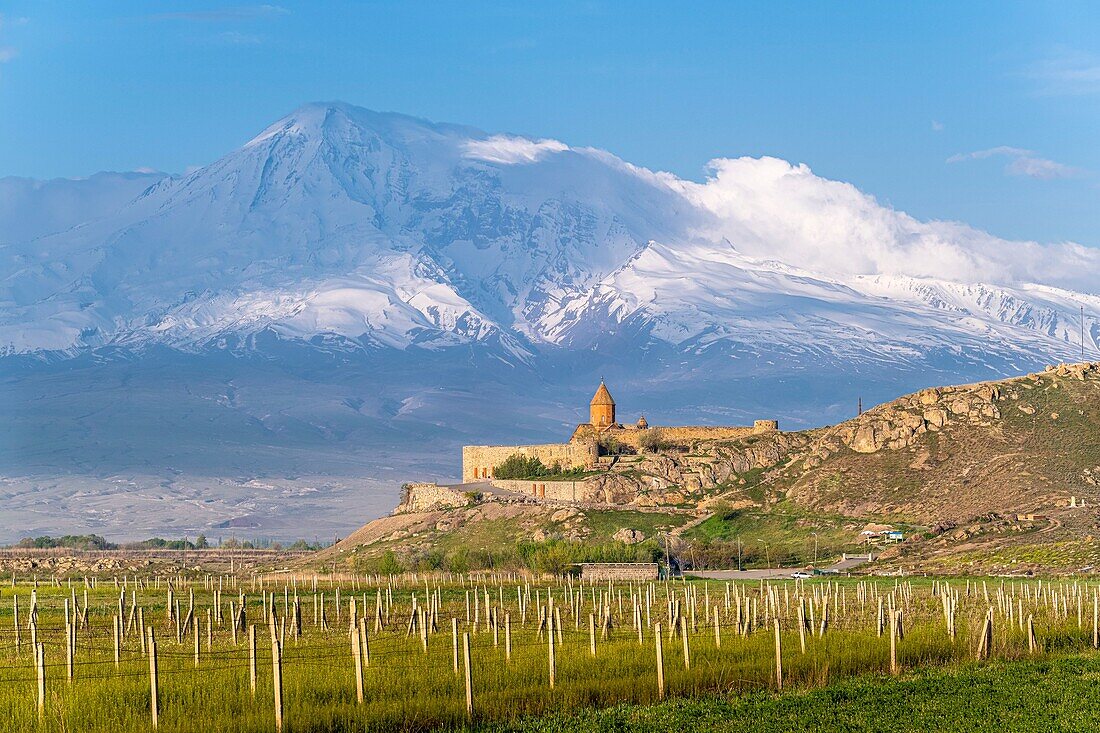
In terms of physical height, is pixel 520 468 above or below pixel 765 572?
above

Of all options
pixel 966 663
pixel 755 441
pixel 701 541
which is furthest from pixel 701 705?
pixel 755 441

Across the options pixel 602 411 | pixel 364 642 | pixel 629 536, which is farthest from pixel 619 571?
pixel 602 411

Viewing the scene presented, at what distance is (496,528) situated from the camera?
3398 inches

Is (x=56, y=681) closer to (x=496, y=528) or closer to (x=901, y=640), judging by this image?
(x=901, y=640)

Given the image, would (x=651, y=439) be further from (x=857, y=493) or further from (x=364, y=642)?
(x=364, y=642)

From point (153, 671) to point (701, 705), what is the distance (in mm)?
8012

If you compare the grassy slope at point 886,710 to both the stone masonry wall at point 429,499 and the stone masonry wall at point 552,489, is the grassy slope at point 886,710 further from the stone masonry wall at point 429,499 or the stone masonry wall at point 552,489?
the stone masonry wall at point 429,499

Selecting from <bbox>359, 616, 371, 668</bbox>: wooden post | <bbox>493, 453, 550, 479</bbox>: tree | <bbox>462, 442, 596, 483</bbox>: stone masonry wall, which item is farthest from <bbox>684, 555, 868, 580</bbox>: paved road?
<bbox>359, 616, 371, 668</bbox>: wooden post

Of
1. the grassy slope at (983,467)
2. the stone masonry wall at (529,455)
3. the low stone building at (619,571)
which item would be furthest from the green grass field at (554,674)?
the stone masonry wall at (529,455)

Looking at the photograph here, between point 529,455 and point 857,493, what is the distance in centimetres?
2753

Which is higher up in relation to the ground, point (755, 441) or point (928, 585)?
point (755, 441)

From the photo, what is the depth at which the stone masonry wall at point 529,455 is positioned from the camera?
10494 cm

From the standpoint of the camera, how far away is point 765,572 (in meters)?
69.6

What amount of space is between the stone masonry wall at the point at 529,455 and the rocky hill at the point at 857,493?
14.6 feet
